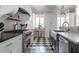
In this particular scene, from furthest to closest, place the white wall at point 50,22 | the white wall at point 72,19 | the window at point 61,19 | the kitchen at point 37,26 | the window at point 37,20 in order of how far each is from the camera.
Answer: the white wall at point 50,22 < the window at point 37,20 < the window at point 61,19 < the white wall at point 72,19 < the kitchen at point 37,26

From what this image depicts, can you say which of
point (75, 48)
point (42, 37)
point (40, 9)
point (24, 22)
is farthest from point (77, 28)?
point (40, 9)

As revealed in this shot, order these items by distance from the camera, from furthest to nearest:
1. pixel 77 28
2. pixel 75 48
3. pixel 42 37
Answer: pixel 42 37
pixel 77 28
pixel 75 48

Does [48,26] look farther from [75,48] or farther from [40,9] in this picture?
[75,48]

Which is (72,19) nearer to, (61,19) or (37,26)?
(61,19)

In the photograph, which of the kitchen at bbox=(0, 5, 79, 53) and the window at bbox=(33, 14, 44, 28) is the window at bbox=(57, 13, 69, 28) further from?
the window at bbox=(33, 14, 44, 28)

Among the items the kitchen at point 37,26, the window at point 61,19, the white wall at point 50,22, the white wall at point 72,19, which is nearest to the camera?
the kitchen at point 37,26

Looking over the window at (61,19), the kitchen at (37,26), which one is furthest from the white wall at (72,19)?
the window at (61,19)

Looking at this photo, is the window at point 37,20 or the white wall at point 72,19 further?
the window at point 37,20

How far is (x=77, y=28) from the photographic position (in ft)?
8.93

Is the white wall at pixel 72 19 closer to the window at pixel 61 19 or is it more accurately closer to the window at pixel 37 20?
the window at pixel 61 19

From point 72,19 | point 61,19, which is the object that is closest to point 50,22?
point 61,19

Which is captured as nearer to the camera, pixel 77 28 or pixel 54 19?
pixel 77 28

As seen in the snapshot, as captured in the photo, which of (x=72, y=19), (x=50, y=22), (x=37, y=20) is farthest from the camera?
(x=50, y=22)
